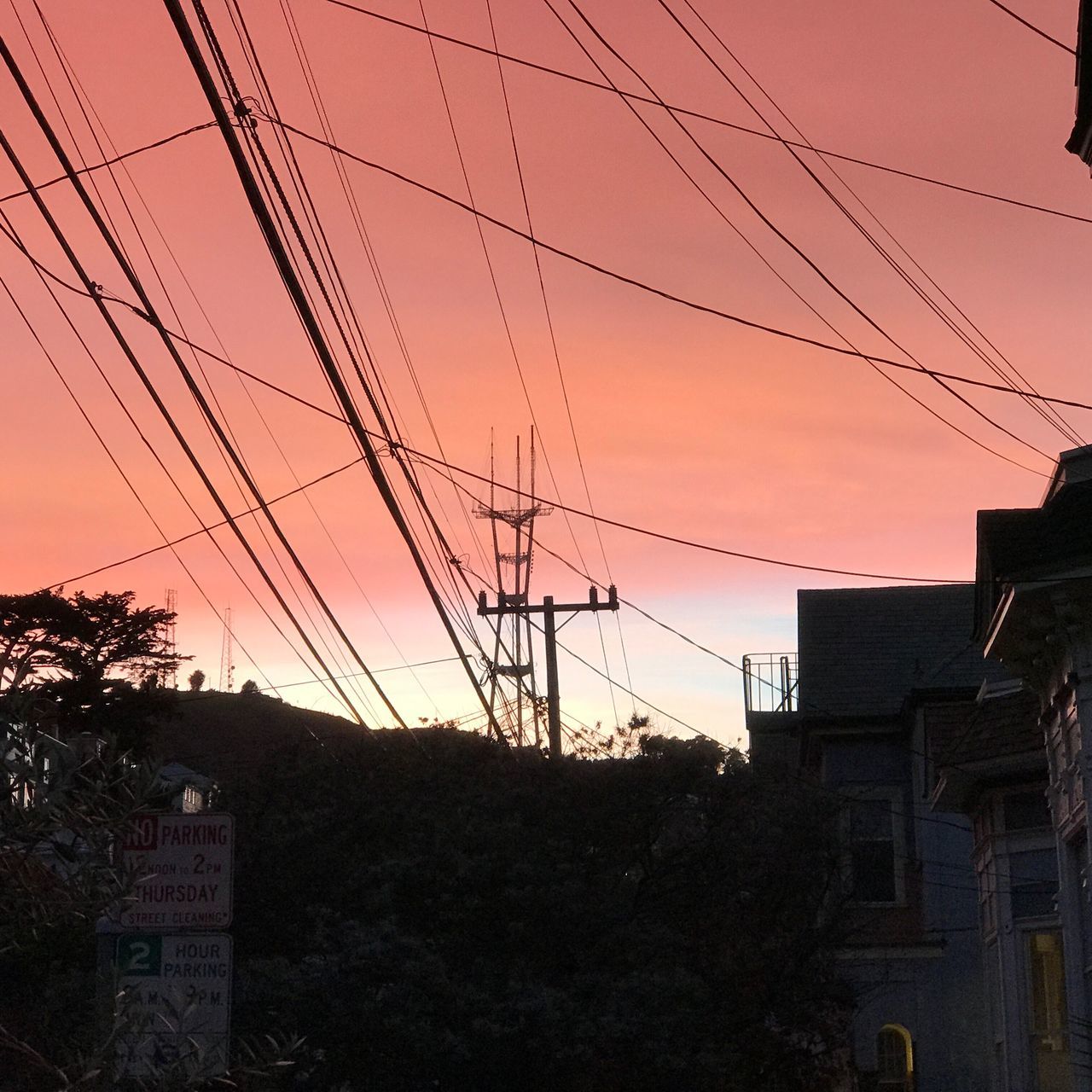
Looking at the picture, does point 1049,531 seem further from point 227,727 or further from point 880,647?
point 227,727

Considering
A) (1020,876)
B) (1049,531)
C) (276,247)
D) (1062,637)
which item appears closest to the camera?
(276,247)

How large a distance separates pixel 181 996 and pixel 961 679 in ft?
89.8

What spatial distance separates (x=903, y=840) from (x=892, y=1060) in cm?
531

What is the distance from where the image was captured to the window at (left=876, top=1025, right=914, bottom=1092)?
32.6 meters

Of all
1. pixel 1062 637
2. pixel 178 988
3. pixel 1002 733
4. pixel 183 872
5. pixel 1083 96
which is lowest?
pixel 178 988

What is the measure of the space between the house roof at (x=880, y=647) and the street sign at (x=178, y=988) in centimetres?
2569

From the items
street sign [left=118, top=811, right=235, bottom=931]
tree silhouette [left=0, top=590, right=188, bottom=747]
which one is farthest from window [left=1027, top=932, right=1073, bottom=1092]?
tree silhouette [left=0, top=590, right=188, bottom=747]

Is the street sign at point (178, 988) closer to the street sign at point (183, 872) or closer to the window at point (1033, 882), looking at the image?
the street sign at point (183, 872)

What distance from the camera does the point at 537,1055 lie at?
17.9 metres

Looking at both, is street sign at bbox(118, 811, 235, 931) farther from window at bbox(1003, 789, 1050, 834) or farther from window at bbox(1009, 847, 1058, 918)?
window at bbox(1003, 789, 1050, 834)

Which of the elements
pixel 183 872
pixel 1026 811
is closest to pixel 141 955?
pixel 183 872

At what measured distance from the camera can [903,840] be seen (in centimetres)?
3197

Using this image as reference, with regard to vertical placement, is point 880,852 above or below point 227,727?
below

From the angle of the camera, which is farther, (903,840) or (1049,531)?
(903,840)
